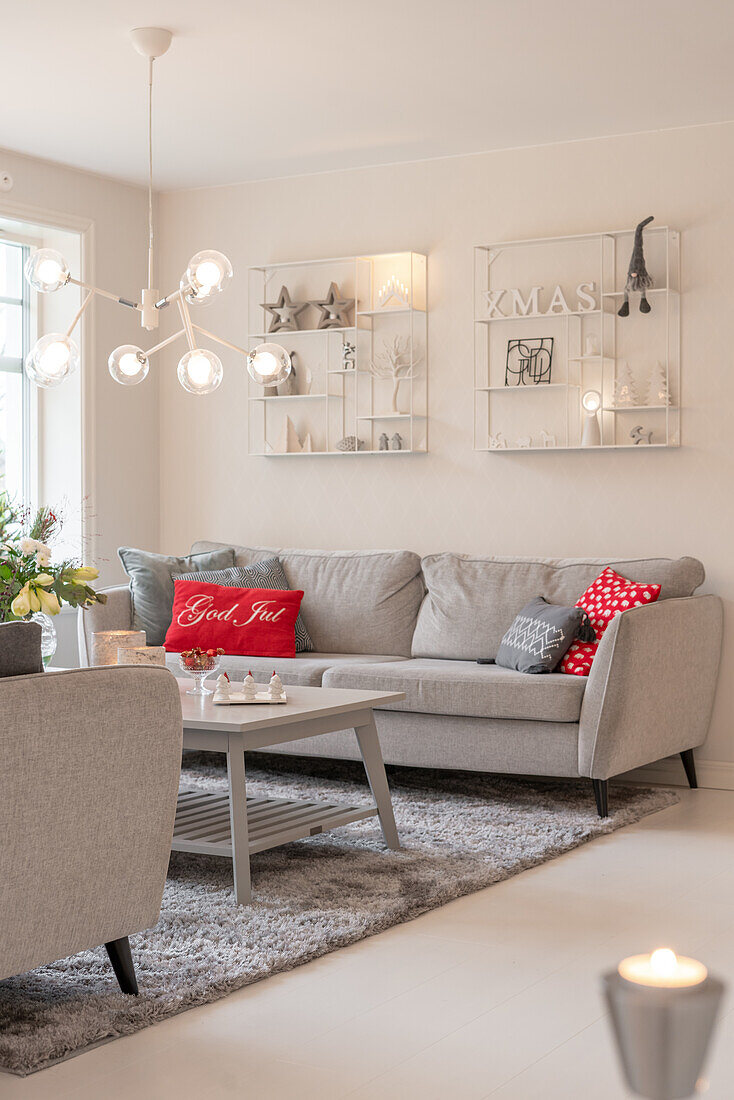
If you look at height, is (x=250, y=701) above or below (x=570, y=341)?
below

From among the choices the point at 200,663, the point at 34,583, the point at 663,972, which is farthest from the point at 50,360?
the point at 663,972

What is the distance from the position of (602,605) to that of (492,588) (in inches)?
23.0

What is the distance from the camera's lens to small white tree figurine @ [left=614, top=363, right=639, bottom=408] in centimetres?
508

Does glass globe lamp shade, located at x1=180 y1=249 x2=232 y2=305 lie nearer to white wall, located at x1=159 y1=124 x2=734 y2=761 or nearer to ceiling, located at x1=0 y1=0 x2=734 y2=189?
ceiling, located at x1=0 y1=0 x2=734 y2=189

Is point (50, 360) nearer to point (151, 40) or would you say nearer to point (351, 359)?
point (151, 40)

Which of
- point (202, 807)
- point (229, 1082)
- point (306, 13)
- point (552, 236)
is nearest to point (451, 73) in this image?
point (306, 13)

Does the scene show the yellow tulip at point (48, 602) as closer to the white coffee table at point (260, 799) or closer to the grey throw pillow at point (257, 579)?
the white coffee table at point (260, 799)

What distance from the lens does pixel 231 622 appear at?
16.9ft

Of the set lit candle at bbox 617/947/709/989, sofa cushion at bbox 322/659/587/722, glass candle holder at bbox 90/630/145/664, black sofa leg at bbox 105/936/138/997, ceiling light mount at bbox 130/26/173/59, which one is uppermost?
ceiling light mount at bbox 130/26/173/59

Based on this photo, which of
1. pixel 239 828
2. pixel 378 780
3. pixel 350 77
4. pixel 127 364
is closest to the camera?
pixel 239 828

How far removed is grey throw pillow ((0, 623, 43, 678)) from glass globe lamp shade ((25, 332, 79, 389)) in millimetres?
1491

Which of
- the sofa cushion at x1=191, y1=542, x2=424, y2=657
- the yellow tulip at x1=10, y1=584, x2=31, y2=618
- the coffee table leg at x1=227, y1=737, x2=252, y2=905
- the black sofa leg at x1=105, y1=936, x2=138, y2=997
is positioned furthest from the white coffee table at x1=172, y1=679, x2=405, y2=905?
the sofa cushion at x1=191, y1=542, x2=424, y2=657

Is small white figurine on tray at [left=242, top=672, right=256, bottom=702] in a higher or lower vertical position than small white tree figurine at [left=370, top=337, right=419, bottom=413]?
lower

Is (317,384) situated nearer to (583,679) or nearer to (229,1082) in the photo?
(583,679)
